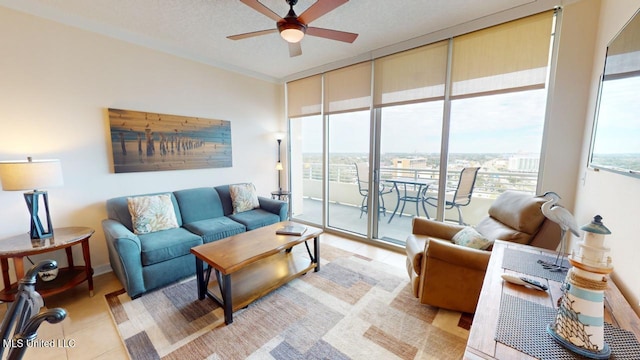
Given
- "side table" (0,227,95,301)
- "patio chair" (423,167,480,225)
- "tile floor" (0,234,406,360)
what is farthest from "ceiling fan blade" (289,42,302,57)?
"tile floor" (0,234,406,360)

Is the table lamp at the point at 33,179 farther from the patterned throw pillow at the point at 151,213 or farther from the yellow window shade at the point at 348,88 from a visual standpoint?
the yellow window shade at the point at 348,88

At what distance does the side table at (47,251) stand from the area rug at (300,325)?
367 mm

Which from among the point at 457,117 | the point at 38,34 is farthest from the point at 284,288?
the point at 38,34

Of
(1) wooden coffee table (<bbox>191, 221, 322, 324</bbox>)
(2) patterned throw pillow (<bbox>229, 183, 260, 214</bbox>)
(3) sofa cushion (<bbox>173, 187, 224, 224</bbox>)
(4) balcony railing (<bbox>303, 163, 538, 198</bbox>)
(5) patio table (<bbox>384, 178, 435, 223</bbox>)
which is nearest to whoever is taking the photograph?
(1) wooden coffee table (<bbox>191, 221, 322, 324</bbox>)

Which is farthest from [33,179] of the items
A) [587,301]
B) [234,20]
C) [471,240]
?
[471,240]

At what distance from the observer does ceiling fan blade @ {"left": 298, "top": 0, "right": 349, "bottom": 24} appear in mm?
1657

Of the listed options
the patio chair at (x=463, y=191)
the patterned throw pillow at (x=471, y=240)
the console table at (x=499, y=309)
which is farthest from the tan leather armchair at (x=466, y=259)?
the patio chair at (x=463, y=191)

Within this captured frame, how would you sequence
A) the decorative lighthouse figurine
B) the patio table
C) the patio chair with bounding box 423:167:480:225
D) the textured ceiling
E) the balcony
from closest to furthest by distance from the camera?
1. the decorative lighthouse figurine
2. the textured ceiling
3. the balcony
4. the patio chair with bounding box 423:167:480:225
5. the patio table

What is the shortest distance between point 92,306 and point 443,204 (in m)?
3.72

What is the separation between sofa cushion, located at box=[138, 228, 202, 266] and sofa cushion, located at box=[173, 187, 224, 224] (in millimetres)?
409

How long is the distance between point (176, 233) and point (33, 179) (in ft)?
3.92

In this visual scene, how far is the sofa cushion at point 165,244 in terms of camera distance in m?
2.32

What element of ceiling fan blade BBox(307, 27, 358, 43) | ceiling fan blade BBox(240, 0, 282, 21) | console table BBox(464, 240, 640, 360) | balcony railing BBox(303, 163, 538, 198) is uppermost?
ceiling fan blade BBox(240, 0, 282, 21)

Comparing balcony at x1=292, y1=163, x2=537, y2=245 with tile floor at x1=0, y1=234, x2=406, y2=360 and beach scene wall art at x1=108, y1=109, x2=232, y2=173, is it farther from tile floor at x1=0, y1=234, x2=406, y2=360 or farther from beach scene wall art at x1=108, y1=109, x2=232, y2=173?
tile floor at x1=0, y1=234, x2=406, y2=360
